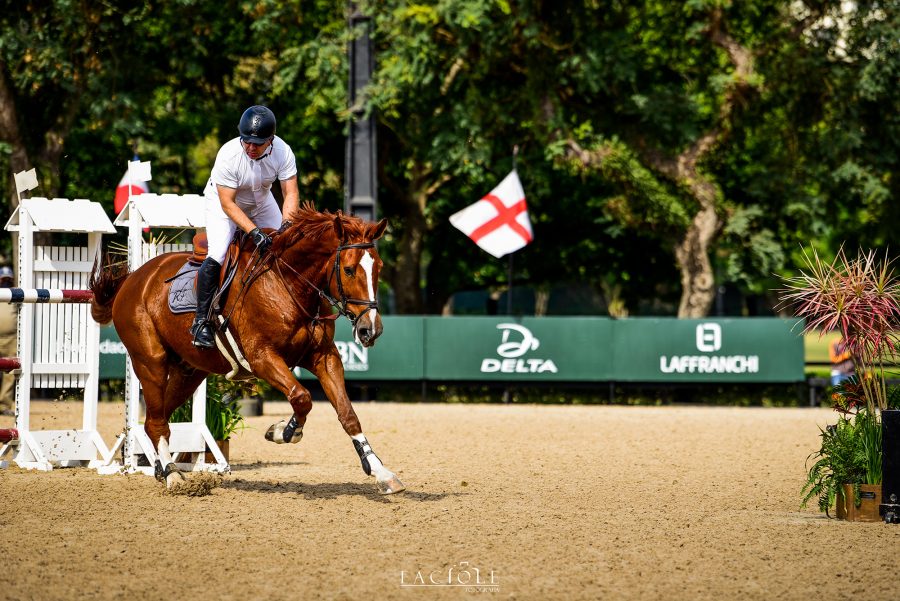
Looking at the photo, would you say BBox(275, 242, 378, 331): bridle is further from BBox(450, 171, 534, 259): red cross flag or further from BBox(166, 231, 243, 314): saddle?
BBox(450, 171, 534, 259): red cross flag

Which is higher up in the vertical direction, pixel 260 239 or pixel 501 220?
pixel 501 220

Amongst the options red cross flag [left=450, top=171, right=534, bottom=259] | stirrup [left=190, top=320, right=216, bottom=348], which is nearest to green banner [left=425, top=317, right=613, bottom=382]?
red cross flag [left=450, top=171, right=534, bottom=259]

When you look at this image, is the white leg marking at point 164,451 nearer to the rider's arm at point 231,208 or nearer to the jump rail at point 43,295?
the jump rail at point 43,295

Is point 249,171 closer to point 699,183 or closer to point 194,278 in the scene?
point 194,278

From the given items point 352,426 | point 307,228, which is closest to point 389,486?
point 352,426

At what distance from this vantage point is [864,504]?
8336 mm

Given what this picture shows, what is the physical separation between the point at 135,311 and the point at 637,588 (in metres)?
5.52

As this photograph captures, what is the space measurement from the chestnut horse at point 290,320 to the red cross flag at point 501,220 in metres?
12.8

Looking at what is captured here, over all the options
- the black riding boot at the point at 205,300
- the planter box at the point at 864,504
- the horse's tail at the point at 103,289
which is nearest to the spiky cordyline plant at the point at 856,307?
the planter box at the point at 864,504

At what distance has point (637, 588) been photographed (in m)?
6.05

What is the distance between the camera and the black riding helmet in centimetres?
888

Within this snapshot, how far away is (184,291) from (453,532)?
11.1 feet

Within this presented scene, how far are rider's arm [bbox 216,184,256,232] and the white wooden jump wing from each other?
101 inches

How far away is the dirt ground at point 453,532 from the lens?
6109mm
